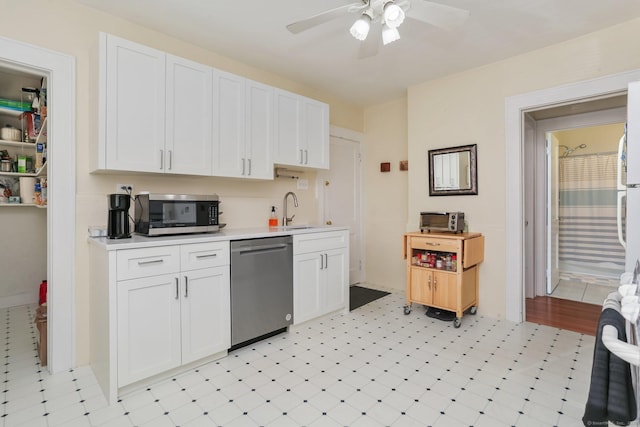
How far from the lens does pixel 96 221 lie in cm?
230

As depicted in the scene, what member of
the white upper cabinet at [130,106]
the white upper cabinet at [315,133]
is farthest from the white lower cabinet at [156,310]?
the white upper cabinet at [315,133]

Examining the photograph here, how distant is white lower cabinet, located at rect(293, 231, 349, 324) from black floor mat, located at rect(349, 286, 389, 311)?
1.13 feet

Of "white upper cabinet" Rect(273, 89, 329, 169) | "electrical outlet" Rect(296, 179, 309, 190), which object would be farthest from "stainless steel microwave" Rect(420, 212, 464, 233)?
"electrical outlet" Rect(296, 179, 309, 190)

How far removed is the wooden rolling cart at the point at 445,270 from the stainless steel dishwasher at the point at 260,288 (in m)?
1.31

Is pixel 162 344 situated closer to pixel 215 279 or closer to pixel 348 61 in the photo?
pixel 215 279

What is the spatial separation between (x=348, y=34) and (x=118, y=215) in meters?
2.21

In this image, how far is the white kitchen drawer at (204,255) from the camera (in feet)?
6.95

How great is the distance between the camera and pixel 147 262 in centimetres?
196

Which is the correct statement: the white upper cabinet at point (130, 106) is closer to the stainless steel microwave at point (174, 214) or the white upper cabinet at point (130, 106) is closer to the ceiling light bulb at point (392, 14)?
the stainless steel microwave at point (174, 214)

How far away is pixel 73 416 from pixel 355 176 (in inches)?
144

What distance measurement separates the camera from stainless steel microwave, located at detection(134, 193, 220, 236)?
2.18m

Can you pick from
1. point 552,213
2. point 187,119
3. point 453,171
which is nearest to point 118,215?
point 187,119

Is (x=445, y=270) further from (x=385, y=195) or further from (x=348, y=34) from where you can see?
(x=348, y=34)

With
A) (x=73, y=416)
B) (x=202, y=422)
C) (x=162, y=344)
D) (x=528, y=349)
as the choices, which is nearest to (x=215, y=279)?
(x=162, y=344)
